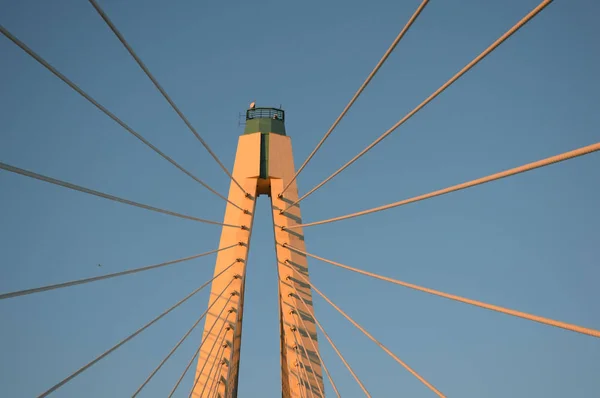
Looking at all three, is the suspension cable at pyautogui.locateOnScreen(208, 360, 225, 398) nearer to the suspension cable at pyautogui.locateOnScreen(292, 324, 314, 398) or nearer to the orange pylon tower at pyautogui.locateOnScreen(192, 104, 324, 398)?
the orange pylon tower at pyautogui.locateOnScreen(192, 104, 324, 398)

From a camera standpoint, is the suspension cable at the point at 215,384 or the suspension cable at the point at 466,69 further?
the suspension cable at the point at 215,384

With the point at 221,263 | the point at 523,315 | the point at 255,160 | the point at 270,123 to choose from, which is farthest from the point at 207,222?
the point at 523,315

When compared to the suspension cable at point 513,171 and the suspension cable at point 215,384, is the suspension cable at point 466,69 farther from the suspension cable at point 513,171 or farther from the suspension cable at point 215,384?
the suspension cable at point 215,384

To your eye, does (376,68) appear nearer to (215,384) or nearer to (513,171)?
(513,171)

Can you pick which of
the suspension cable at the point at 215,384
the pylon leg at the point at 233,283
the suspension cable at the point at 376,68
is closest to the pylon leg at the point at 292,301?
the pylon leg at the point at 233,283

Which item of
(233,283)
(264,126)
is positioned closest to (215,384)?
(233,283)

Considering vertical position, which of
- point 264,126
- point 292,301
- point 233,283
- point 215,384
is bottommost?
point 215,384

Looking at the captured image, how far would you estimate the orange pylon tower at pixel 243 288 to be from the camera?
7.94m

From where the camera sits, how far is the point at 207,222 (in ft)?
23.0

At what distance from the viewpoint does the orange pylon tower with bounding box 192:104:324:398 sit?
794 cm

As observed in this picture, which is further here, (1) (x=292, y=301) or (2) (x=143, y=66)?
(1) (x=292, y=301)

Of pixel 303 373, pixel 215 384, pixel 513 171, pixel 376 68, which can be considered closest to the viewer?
pixel 513 171

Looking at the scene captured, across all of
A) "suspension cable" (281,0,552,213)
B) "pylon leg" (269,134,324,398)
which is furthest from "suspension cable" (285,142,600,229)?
"pylon leg" (269,134,324,398)

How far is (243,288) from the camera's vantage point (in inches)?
340
